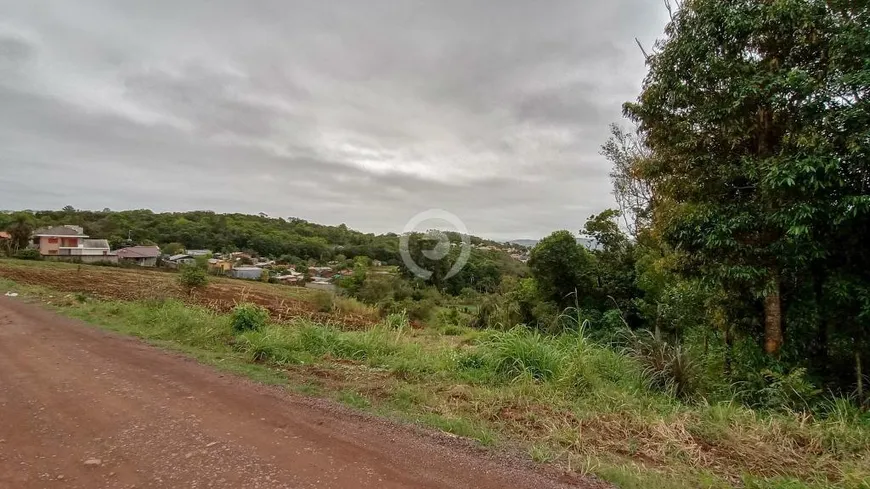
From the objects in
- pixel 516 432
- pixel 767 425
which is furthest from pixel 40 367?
pixel 767 425

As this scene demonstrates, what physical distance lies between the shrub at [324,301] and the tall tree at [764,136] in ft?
45.6

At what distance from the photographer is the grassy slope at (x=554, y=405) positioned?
116 inches

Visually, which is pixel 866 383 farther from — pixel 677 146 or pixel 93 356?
pixel 93 356

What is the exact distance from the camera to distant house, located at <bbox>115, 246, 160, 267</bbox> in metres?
39.8

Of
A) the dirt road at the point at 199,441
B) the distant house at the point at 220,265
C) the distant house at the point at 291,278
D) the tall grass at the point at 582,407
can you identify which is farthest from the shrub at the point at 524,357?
the distant house at the point at 220,265

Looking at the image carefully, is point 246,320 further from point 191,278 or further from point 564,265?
point 564,265

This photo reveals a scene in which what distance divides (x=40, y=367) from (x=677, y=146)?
8.53m

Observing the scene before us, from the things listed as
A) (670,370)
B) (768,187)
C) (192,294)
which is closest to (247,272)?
(192,294)

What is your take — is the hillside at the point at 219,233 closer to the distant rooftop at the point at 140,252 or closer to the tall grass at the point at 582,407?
the distant rooftop at the point at 140,252

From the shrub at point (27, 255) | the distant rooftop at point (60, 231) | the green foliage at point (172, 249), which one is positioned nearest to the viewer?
the shrub at point (27, 255)

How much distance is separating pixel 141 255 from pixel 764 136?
48.4m

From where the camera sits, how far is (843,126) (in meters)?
4.30

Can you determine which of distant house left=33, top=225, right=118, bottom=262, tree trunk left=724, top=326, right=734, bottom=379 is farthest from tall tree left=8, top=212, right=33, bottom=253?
tree trunk left=724, top=326, right=734, bottom=379

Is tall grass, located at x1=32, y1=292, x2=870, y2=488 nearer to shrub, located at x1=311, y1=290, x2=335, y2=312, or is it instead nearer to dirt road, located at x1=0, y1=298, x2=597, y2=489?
dirt road, located at x1=0, y1=298, x2=597, y2=489
